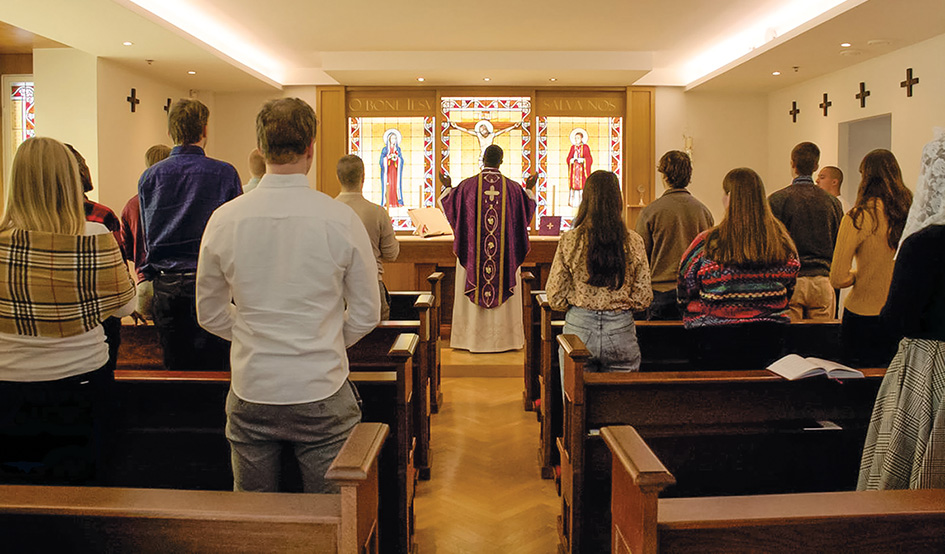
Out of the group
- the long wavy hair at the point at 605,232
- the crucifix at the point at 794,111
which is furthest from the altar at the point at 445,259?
the crucifix at the point at 794,111

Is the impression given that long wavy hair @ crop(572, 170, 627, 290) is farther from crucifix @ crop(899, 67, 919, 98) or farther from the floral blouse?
crucifix @ crop(899, 67, 919, 98)

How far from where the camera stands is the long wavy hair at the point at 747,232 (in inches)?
110

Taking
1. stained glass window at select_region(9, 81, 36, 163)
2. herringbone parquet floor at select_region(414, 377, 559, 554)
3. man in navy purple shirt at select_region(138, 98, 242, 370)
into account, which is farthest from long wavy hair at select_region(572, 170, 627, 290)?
stained glass window at select_region(9, 81, 36, 163)

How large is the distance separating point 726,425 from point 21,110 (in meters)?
7.81

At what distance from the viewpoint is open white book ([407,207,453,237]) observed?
6.78m

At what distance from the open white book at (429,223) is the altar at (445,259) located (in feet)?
0.31

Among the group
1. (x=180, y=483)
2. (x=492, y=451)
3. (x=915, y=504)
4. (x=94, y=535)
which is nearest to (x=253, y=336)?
(x=94, y=535)

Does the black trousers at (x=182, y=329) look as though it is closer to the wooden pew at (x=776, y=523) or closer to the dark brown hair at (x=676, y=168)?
the wooden pew at (x=776, y=523)

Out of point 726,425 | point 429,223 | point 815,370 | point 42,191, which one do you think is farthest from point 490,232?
point 42,191

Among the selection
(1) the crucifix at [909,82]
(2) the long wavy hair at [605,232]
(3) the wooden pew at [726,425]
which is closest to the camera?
(3) the wooden pew at [726,425]

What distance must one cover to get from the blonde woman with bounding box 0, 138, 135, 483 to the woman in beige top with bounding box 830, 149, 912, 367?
9.80 feet

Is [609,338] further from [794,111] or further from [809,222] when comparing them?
[794,111]

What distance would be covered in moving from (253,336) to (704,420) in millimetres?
1535

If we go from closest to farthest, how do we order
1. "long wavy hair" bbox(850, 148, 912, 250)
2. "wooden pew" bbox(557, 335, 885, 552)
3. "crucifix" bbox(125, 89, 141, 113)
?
1. "wooden pew" bbox(557, 335, 885, 552)
2. "long wavy hair" bbox(850, 148, 912, 250)
3. "crucifix" bbox(125, 89, 141, 113)
